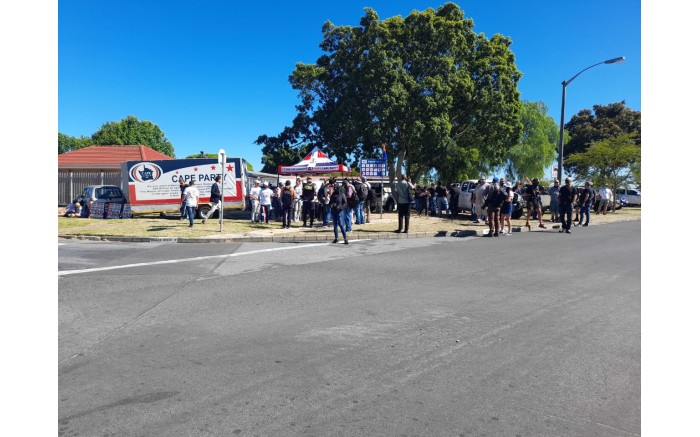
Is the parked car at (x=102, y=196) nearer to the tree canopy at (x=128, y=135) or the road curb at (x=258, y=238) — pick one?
the road curb at (x=258, y=238)

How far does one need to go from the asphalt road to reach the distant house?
23861mm

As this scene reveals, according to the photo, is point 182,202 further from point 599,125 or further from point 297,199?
point 599,125

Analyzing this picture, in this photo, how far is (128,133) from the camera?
64125 mm

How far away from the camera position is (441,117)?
24875 millimetres

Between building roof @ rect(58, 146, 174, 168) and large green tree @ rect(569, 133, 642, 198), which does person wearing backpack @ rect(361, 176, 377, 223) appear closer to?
large green tree @ rect(569, 133, 642, 198)

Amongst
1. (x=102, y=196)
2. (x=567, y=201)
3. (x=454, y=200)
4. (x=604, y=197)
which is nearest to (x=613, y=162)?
(x=604, y=197)

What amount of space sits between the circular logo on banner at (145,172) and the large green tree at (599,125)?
41951 mm

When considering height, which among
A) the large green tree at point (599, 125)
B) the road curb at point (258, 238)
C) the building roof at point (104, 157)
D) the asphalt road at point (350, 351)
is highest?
the large green tree at point (599, 125)

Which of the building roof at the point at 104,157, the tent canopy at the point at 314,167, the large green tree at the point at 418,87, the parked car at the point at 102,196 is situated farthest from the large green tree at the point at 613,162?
the building roof at the point at 104,157

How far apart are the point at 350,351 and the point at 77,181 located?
3090 cm

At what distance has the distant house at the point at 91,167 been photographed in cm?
3005

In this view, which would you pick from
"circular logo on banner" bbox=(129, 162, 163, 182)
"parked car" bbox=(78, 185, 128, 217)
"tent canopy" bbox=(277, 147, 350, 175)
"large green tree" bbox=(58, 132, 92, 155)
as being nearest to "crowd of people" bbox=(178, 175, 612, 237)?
"circular logo on banner" bbox=(129, 162, 163, 182)
